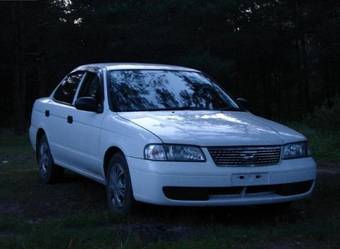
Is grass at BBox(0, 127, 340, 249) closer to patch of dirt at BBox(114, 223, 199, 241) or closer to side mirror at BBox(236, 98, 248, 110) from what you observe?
patch of dirt at BBox(114, 223, 199, 241)

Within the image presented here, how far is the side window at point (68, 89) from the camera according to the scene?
8.84m

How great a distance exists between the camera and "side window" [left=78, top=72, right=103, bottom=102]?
7.88 meters

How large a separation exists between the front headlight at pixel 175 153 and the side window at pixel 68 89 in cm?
280

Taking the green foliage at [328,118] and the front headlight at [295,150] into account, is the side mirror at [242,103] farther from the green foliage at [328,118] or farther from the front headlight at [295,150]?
the green foliage at [328,118]

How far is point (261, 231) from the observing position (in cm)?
609

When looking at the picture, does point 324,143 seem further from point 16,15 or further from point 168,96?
point 16,15

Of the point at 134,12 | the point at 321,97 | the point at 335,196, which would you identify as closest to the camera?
the point at 335,196

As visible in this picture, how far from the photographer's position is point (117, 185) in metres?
6.91

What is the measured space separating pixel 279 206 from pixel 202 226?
126 centimetres

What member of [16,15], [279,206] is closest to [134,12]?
[16,15]

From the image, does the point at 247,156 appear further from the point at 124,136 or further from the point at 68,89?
the point at 68,89

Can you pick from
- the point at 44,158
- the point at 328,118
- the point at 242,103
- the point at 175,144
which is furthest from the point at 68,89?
the point at 328,118

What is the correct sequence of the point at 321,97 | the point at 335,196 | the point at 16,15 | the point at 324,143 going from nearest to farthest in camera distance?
1. the point at 335,196
2. the point at 324,143
3. the point at 16,15
4. the point at 321,97

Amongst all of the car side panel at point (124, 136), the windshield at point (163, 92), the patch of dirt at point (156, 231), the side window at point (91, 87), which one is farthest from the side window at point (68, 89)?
the patch of dirt at point (156, 231)
